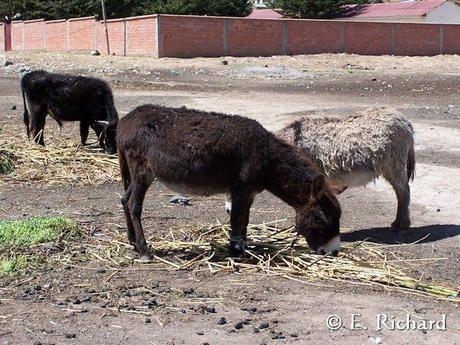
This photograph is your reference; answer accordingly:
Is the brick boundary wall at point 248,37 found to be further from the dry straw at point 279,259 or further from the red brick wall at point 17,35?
the dry straw at point 279,259

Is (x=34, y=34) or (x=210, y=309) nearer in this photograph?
(x=210, y=309)

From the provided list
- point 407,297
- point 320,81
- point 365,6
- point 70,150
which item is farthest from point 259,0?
point 407,297

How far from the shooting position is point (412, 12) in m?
58.6

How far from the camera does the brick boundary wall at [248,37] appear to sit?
3969 cm

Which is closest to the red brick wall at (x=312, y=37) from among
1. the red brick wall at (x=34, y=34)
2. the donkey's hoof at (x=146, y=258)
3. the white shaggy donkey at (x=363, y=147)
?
the red brick wall at (x=34, y=34)

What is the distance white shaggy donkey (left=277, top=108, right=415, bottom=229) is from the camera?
28.8 ft

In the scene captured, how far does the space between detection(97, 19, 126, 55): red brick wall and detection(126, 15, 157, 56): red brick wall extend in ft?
3.06

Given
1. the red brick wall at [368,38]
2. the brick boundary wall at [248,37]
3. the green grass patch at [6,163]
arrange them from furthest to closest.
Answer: the red brick wall at [368,38], the brick boundary wall at [248,37], the green grass patch at [6,163]

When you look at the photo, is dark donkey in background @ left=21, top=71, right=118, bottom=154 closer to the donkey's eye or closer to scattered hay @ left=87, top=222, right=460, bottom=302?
scattered hay @ left=87, top=222, right=460, bottom=302

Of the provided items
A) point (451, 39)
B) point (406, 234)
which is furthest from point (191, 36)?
point (406, 234)

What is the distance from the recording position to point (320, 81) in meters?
28.8

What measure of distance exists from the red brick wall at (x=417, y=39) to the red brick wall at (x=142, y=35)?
1575 centimetres

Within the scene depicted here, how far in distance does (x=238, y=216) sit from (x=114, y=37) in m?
38.3

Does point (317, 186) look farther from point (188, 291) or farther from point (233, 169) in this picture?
point (188, 291)
